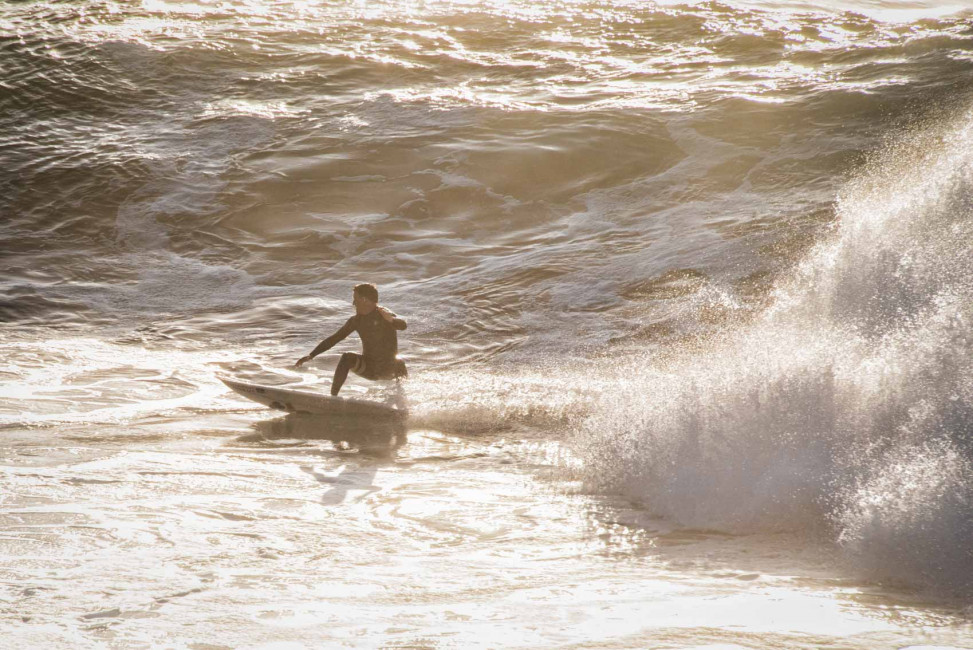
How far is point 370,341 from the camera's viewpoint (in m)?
9.36

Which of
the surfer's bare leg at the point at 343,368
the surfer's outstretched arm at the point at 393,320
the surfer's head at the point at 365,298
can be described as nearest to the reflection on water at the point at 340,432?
the surfer's bare leg at the point at 343,368

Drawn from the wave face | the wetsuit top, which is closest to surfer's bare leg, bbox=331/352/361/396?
the wetsuit top

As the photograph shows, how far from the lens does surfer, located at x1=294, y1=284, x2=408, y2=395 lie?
922 centimetres

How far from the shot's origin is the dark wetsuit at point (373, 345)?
928 centimetres

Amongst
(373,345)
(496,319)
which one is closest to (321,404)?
(373,345)

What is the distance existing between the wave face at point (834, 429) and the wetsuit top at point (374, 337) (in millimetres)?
2324

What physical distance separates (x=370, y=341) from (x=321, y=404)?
2.70 ft

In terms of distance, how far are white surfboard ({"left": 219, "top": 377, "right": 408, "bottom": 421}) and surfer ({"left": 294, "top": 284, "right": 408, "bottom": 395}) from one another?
6.7 inches

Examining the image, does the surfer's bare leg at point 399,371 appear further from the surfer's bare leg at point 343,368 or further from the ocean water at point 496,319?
the ocean water at point 496,319

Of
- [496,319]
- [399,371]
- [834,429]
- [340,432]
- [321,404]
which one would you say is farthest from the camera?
[496,319]

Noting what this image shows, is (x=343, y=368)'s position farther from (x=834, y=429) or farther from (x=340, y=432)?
(x=834, y=429)

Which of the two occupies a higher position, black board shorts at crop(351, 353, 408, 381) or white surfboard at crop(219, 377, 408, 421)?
black board shorts at crop(351, 353, 408, 381)

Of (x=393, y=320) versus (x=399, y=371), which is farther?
(x=399, y=371)

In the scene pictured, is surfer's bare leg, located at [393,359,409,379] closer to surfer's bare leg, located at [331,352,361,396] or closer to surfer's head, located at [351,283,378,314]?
surfer's bare leg, located at [331,352,361,396]
